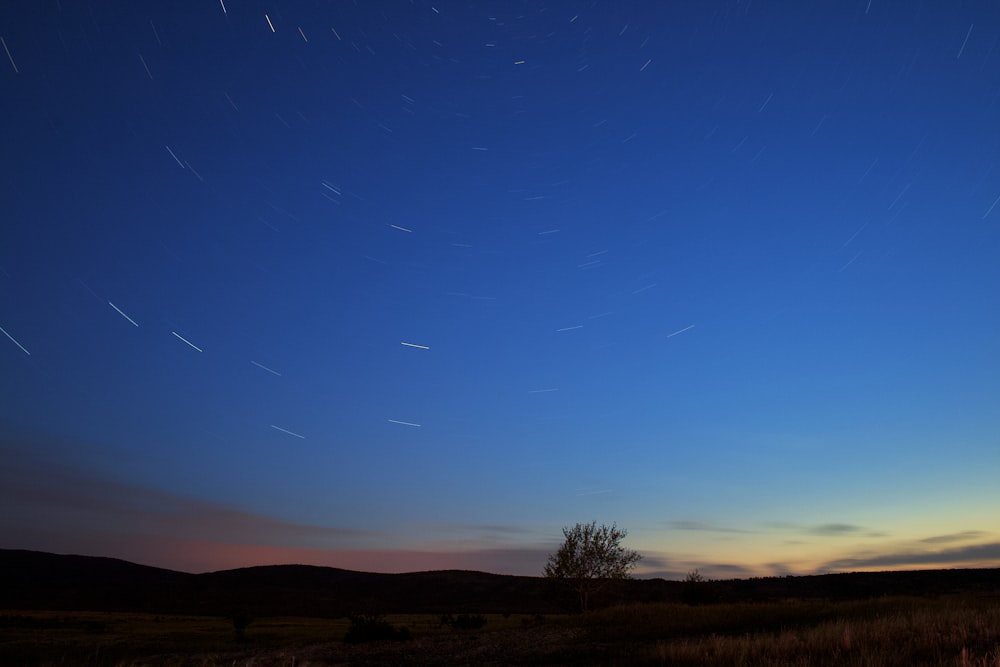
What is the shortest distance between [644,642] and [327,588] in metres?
146

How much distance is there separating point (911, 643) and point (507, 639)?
21812 mm

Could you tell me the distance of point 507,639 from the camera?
32531 millimetres

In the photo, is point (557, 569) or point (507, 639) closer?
point (507, 639)

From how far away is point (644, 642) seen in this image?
27.0 m

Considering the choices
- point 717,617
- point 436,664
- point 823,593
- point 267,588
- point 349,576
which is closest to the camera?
point 436,664

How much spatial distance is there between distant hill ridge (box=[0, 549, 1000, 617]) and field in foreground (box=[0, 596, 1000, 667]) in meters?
21.4

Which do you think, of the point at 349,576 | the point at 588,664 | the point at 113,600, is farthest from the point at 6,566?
the point at 588,664

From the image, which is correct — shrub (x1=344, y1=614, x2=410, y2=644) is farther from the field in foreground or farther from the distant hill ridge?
the distant hill ridge

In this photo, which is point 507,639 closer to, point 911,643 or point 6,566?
point 911,643

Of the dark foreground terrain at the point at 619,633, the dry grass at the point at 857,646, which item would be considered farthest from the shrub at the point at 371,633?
the dry grass at the point at 857,646

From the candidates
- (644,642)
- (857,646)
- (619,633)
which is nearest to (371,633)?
(619,633)

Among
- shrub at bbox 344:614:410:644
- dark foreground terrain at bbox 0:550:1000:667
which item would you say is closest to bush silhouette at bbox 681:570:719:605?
dark foreground terrain at bbox 0:550:1000:667

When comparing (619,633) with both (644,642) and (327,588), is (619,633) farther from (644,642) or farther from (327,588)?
(327,588)

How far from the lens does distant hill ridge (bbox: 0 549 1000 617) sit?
97.0 metres
